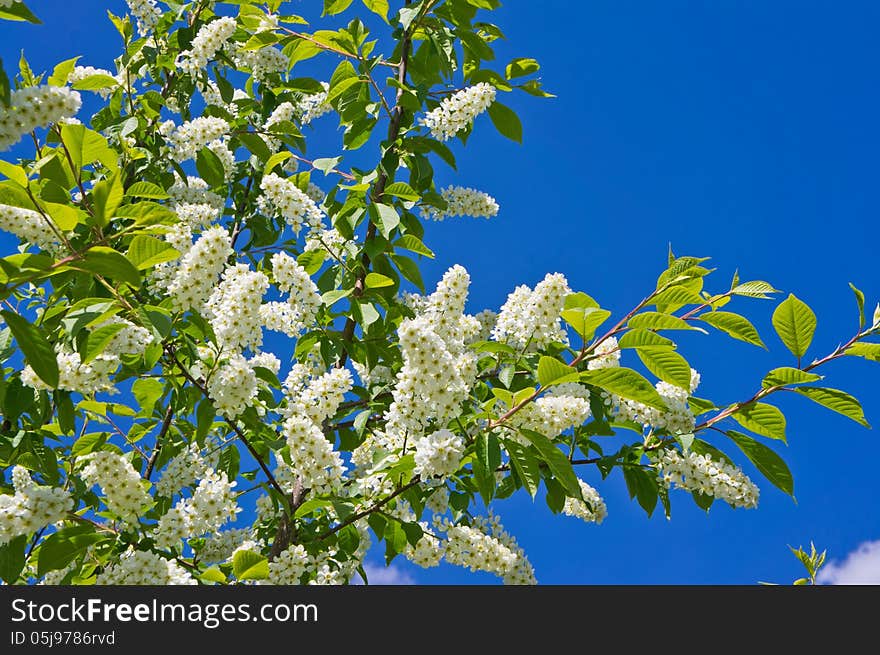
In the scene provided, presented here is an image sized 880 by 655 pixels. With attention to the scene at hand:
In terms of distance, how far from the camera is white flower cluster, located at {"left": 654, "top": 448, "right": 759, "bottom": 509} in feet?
12.8

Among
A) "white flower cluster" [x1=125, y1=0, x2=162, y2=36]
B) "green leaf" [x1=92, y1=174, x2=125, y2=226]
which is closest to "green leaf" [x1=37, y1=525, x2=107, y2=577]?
"green leaf" [x1=92, y1=174, x2=125, y2=226]

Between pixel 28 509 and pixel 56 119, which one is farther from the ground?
pixel 56 119

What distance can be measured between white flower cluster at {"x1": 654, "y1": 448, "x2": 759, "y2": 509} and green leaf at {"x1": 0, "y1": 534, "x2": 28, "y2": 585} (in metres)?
2.95

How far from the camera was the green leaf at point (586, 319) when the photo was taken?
10.2 feet

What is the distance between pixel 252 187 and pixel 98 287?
283cm

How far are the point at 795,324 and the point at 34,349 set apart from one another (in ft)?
9.30

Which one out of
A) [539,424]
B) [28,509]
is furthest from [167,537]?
[539,424]

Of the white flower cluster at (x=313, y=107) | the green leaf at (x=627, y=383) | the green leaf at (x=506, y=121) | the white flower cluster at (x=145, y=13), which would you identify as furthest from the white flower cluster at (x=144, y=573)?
the white flower cluster at (x=145, y=13)

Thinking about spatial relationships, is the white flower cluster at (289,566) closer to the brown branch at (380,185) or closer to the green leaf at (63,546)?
the green leaf at (63,546)

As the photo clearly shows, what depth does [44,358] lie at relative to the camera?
9.08 feet

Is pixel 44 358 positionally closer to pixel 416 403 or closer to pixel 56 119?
pixel 56 119

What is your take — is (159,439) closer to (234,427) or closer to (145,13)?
(234,427)

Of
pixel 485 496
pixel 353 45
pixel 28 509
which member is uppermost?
pixel 353 45

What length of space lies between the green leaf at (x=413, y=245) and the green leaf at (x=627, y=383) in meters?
1.92
